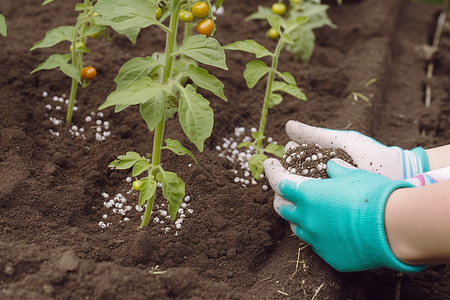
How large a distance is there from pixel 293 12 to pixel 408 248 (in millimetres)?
1677

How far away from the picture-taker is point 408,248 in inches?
66.9

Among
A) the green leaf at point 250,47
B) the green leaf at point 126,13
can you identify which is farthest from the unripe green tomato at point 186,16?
the green leaf at point 250,47

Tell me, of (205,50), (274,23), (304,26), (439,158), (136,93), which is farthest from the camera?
(304,26)

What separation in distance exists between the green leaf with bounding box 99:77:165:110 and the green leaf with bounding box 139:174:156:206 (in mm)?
302

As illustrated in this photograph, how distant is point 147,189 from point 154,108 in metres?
0.29

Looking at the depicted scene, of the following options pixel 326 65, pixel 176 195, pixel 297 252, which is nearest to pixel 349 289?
pixel 297 252

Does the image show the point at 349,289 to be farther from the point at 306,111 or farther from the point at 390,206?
the point at 306,111

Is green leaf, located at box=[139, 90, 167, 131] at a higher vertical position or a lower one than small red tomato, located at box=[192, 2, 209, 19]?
lower

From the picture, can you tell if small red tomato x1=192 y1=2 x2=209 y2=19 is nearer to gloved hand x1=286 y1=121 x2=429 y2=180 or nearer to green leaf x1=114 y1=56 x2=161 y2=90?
green leaf x1=114 y1=56 x2=161 y2=90

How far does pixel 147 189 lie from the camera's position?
5.83 feet

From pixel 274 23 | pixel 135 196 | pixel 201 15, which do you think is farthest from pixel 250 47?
pixel 135 196

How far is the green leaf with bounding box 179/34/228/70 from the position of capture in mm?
1703

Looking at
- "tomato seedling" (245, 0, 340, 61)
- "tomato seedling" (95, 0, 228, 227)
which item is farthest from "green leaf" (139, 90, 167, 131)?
"tomato seedling" (245, 0, 340, 61)

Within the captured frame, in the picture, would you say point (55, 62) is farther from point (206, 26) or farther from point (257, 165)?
point (257, 165)
